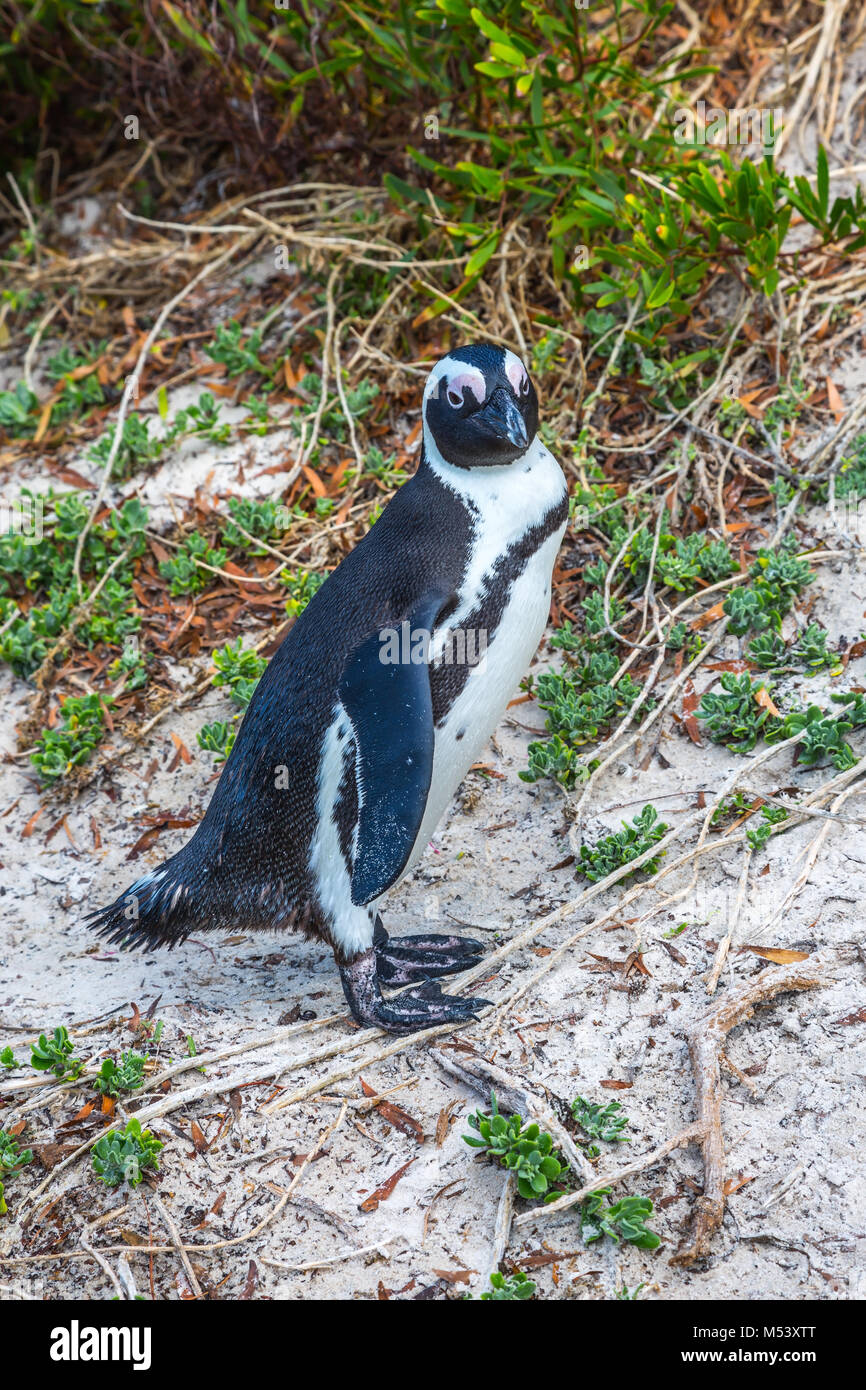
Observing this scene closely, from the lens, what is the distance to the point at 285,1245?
2088mm

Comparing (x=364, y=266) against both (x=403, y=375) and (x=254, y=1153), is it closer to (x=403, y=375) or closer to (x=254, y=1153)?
(x=403, y=375)

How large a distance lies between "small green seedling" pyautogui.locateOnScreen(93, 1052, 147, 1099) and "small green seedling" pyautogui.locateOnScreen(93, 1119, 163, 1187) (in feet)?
0.54

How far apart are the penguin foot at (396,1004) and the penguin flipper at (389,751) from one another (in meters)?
0.30

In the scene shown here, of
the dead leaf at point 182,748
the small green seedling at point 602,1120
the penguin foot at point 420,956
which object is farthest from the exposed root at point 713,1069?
the dead leaf at point 182,748

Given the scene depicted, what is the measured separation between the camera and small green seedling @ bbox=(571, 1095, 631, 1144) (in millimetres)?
2104

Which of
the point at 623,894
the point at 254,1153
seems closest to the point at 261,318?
the point at 623,894

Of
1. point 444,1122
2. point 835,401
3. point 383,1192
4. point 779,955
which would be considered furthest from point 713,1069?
point 835,401

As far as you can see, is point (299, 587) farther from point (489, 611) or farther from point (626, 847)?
point (626, 847)

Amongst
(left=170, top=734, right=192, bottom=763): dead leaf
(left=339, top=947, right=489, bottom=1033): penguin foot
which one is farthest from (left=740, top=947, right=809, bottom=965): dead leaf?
(left=170, top=734, right=192, bottom=763): dead leaf

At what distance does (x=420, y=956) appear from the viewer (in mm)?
2746

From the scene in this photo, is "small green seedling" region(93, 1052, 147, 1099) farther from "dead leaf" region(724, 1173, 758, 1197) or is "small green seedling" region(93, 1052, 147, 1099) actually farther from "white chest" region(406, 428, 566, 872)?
"dead leaf" region(724, 1173, 758, 1197)

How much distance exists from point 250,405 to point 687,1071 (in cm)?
293

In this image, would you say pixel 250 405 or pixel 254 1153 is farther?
pixel 250 405

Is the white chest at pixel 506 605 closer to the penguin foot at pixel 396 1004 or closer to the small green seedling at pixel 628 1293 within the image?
the penguin foot at pixel 396 1004
